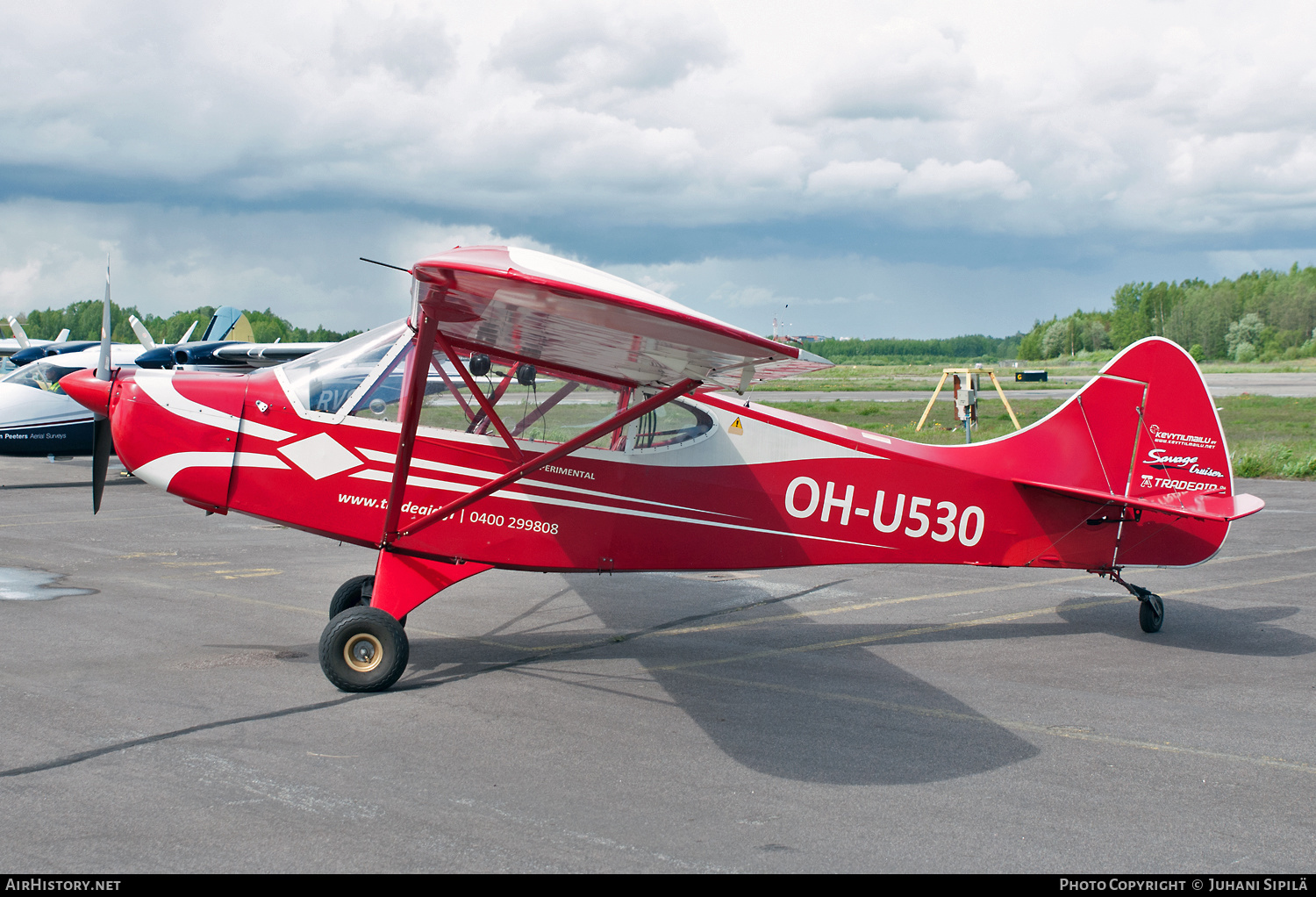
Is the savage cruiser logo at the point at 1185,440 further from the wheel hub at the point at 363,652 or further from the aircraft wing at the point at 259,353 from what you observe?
the aircraft wing at the point at 259,353

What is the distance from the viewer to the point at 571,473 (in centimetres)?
682

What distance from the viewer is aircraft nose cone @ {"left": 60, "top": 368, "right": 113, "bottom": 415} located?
6734 mm

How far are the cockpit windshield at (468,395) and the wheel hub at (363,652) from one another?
1.50 m

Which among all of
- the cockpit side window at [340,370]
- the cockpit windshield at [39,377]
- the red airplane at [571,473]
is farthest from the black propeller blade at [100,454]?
the cockpit windshield at [39,377]

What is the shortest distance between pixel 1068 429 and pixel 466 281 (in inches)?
213

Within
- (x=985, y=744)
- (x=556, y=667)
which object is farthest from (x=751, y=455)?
(x=985, y=744)

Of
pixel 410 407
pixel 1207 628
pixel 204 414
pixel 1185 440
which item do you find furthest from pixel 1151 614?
pixel 204 414

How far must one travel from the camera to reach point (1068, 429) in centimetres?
790

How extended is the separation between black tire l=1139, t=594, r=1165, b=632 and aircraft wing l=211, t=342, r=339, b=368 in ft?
72.1

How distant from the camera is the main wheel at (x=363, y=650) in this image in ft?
19.8

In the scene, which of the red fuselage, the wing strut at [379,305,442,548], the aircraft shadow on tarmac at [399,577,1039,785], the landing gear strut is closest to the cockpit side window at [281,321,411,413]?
the red fuselage

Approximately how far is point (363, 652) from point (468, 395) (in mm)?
1866

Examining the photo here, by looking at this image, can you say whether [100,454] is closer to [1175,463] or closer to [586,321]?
[586,321]

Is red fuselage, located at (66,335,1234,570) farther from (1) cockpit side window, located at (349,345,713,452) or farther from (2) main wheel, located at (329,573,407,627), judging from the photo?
(2) main wheel, located at (329,573,407,627)
